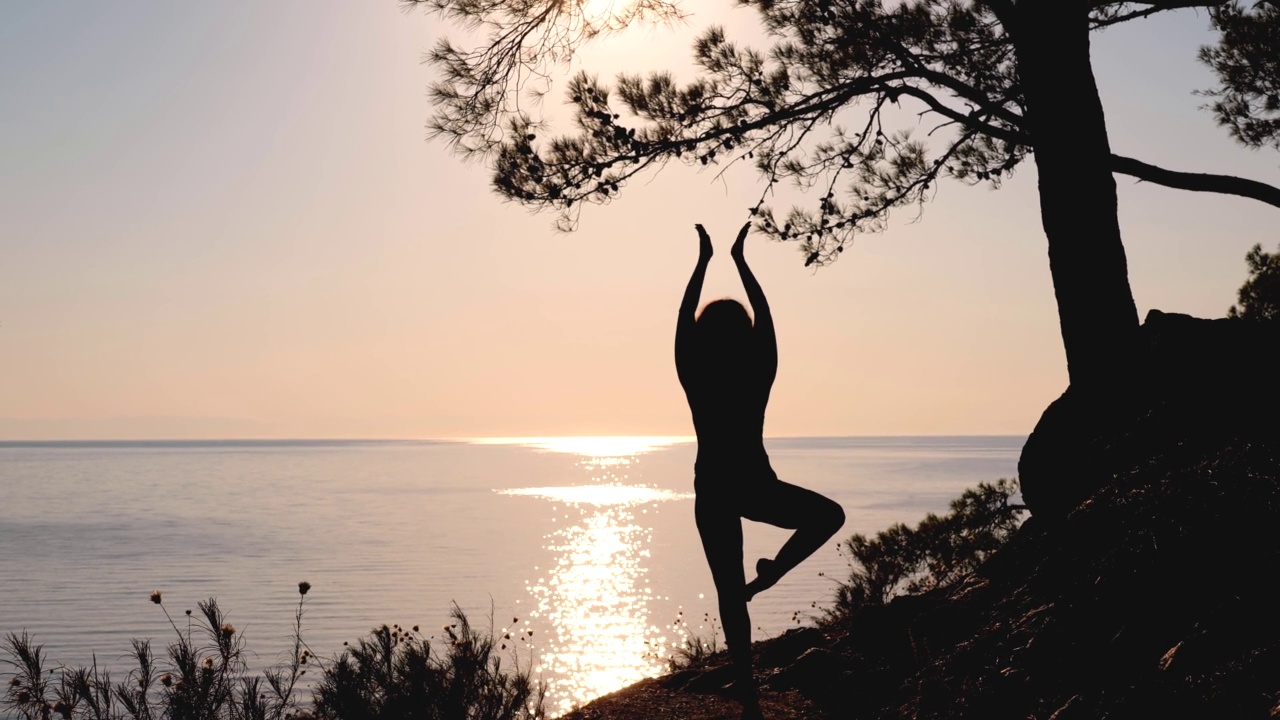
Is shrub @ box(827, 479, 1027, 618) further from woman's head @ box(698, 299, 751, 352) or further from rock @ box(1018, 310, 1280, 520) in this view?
woman's head @ box(698, 299, 751, 352)

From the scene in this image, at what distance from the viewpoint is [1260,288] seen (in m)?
14.2

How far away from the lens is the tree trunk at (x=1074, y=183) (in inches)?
314

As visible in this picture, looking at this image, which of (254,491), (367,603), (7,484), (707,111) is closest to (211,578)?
(367,603)

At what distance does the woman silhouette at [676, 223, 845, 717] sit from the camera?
18.2 feet

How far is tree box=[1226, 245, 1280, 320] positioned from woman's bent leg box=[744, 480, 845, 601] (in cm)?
1053

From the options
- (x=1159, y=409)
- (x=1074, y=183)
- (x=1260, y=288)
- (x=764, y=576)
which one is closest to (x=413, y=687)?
(x=764, y=576)

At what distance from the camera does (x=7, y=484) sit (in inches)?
3981

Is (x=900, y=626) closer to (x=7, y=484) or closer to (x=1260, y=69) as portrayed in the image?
(x=1260, y=69)

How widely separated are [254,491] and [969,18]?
268ft

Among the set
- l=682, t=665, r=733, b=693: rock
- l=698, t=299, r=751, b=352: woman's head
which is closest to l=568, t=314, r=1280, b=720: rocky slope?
l=682, t=665, r=733, b=693: rock

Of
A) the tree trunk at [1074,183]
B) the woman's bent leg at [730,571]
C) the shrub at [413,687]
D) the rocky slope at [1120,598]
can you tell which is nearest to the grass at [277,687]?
the shrub at [413,687]

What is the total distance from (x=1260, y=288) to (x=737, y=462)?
11.7 m

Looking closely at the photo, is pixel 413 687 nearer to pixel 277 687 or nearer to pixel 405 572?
pixel 277 687

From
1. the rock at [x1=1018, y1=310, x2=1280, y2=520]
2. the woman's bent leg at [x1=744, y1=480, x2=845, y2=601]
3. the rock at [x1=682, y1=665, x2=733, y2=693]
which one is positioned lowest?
the rock at [x1=682, y1=665, x2=733, y2=693]
